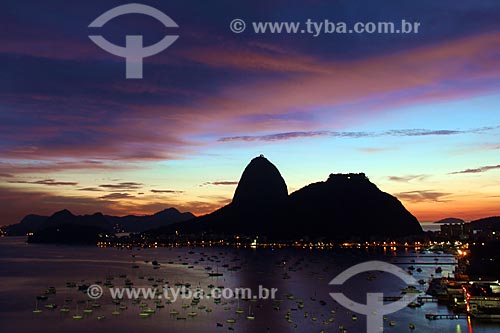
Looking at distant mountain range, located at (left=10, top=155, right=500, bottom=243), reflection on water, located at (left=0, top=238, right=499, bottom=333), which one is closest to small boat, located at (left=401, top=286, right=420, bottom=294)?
reflection on water, located at (left=0, top=238, right=499, bottom=333)

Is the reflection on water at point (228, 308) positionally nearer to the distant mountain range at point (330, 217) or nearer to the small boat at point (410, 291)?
the small boat at point (410, 291)

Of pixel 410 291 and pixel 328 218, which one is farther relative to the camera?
pixel 328 218

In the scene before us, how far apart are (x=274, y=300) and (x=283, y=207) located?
146 meters

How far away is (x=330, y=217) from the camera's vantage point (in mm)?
175000

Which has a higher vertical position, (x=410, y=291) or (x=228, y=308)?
(x=410, y=291)

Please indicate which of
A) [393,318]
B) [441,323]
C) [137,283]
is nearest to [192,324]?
[393,318]

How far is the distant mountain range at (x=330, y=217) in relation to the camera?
169125 mm

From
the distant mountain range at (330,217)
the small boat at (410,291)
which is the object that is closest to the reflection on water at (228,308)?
the small boat at (410,291)

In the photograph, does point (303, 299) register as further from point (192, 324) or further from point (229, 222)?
point (229, 222)

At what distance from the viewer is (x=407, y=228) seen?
17325 centimetres

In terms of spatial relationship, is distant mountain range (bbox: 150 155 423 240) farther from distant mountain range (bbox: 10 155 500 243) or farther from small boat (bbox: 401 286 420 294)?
small boat (bbox: 401 286 420 294)

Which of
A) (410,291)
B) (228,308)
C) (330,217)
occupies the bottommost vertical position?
(228,308)

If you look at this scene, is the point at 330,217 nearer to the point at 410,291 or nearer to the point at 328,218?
the point at 328,218

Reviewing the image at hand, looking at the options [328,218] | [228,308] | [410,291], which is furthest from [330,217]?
[228,308]
